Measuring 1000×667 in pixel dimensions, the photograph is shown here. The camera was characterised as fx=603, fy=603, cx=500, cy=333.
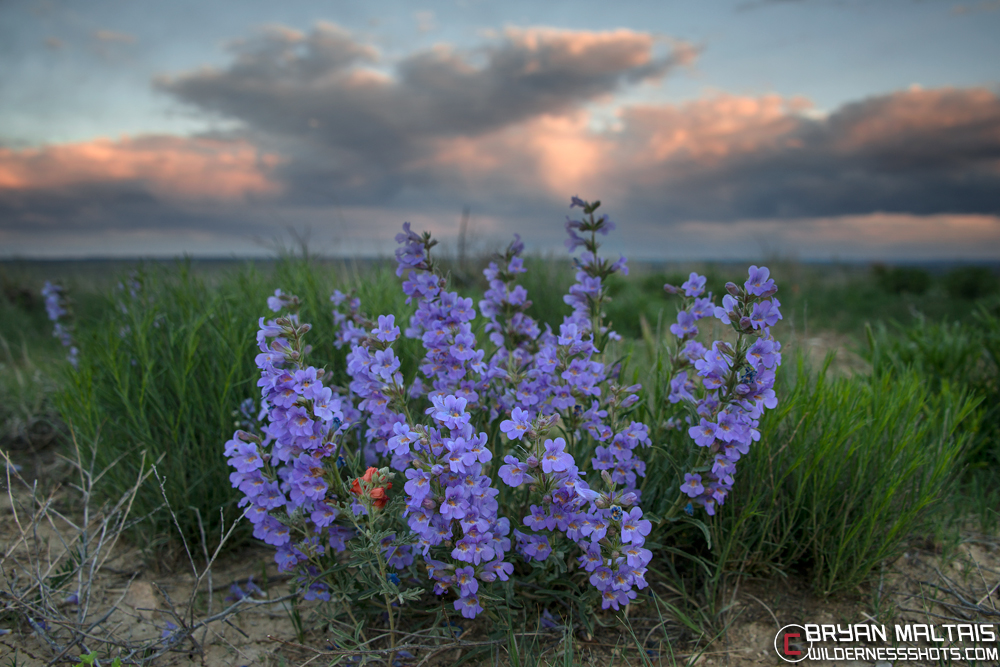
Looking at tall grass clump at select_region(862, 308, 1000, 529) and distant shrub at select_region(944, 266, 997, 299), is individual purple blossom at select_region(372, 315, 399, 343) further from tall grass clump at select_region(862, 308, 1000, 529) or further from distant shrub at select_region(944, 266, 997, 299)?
distant shrub at select_region(944, 266, 997, 299)

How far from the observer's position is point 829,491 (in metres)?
2.42

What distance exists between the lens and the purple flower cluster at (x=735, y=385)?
6.34ft

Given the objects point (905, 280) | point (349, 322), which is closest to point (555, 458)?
point (349, 322)

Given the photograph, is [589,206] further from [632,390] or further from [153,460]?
[153,460]

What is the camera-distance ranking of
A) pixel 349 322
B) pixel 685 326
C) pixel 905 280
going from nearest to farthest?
1. pixel 685 326
2. pixel 349 322
3. pixel 905 280

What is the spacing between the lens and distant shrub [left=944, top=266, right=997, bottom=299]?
10086mm

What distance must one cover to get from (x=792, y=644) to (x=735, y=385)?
45.5 inches

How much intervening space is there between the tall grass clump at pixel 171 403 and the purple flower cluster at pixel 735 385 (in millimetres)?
1871

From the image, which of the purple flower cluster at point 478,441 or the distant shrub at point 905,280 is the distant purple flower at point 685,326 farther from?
the distant shrub at point 905,280

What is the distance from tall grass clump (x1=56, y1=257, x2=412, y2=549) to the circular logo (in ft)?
7.66

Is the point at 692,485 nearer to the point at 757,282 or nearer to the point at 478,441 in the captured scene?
the point at 757,282

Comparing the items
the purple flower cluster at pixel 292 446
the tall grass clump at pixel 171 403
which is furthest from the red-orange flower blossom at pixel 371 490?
the tall grass clump at pixel 171 403

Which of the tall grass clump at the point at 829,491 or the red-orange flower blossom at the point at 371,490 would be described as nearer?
the red-orange flower blossom at the point at 371,490

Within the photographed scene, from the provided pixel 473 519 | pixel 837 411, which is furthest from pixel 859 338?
pixel 473 519
